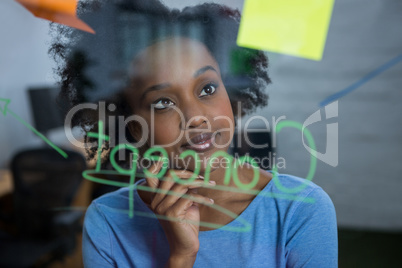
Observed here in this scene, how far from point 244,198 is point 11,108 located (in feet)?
1.78

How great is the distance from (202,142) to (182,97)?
0.09 meters

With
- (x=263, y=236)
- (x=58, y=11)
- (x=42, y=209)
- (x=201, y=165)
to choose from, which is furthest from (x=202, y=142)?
(x=42, y=209)

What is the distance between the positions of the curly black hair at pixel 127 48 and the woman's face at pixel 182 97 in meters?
0.02

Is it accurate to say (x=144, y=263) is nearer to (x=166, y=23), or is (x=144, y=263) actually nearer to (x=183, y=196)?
(x=183, y=196)

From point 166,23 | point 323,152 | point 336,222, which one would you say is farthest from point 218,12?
point 336,222

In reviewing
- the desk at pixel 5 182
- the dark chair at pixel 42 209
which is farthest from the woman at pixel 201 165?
the desk at pixel 5 182

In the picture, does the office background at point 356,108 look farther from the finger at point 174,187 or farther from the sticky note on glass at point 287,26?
the finger at point 174,187

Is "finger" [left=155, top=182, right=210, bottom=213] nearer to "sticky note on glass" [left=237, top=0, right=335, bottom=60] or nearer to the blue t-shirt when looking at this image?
the blue t-shirt

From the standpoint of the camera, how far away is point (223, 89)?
680 mm

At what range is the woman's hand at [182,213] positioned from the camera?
0.72m

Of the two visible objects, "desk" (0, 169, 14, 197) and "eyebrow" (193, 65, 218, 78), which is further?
"desk" (0, 169, 14, 197)

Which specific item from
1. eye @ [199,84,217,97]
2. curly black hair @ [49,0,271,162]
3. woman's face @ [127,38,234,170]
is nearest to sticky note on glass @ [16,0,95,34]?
curly black hair @ [49,0,271,162]

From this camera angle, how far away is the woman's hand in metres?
0.72

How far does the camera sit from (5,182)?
903 millimetres
